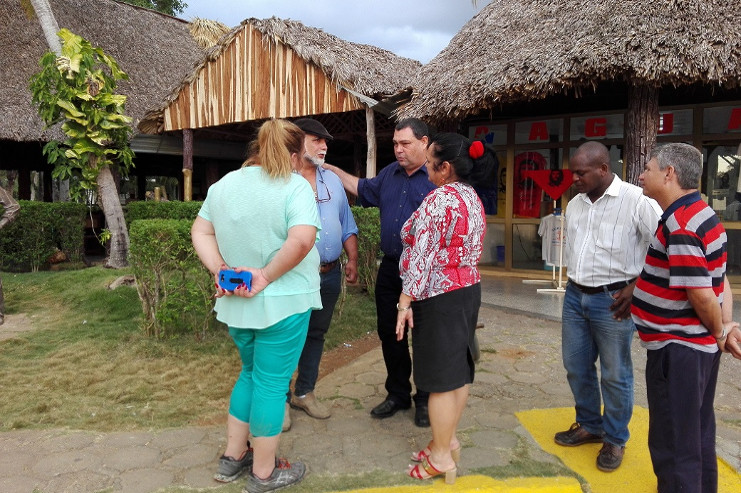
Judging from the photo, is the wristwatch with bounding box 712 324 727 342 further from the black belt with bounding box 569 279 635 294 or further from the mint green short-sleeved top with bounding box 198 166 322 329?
the mint green short-sleeved top with bounding box 198 166 322 329

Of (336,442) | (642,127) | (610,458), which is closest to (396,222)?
(336,442)

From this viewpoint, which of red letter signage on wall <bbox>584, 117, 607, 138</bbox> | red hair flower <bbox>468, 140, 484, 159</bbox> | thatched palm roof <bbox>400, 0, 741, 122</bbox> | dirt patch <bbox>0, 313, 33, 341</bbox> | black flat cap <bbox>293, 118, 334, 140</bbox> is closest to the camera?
red hair flower <bbox>468, 140, 484, 159</bbox>

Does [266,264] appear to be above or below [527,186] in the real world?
below

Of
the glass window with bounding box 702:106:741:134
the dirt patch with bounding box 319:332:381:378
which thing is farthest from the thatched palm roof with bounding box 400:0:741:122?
the dirt patch with bounding box 319:332:381:378

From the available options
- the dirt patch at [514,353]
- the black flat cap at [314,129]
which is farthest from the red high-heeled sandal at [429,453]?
A: the dirt patch at [514,353]

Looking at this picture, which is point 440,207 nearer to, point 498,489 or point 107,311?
point 498,489

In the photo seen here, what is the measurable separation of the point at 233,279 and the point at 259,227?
0.84 ft

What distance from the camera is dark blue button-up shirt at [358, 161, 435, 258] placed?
335cm

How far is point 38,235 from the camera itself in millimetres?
9719

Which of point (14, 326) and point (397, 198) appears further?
point (14, 326)

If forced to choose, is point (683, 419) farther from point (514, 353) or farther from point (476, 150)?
point (514, 353)

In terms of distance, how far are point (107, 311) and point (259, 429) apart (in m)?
4.72

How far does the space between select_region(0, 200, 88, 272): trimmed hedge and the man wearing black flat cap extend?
8227 mm

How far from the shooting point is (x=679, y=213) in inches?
88.2
